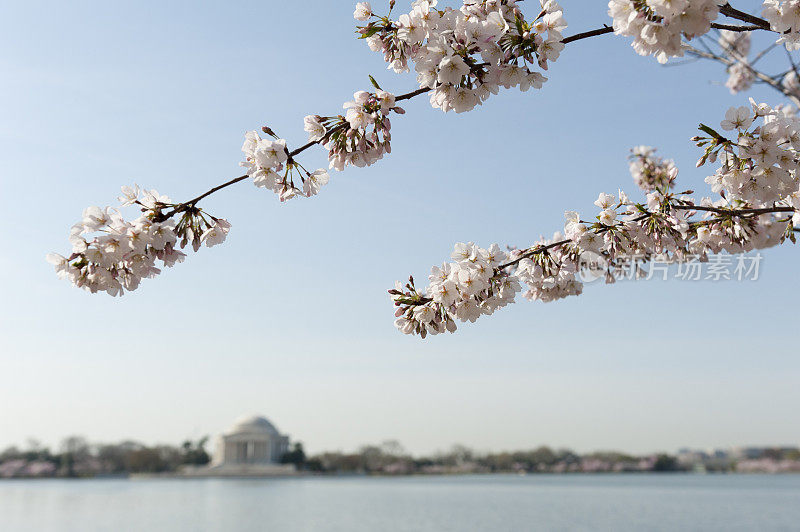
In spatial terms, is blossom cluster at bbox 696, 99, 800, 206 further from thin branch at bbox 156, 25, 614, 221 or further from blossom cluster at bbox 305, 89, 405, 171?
blossom cluster at bbox 305, 89, 405, 171

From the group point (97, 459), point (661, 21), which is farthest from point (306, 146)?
point (97, 459)

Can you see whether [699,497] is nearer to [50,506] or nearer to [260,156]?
[50,506]

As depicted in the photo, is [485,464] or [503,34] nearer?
[503,34]

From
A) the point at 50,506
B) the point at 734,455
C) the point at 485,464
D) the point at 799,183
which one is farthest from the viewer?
the point at 734,455

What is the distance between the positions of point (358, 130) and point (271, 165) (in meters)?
0.41

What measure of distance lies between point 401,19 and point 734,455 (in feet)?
420

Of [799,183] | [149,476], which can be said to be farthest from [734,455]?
[799,183]

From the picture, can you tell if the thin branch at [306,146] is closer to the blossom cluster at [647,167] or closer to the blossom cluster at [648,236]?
the blossom cluster at [648,236]

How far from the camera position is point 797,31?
105 inches

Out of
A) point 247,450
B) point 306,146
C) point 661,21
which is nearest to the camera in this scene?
point 661,21

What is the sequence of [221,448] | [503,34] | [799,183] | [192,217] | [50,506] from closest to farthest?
[503,34] < [192,217] < [799,183] < [50,506] < [221,448]

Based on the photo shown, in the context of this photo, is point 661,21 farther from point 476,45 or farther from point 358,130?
point 358,130

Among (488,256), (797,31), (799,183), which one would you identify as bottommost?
(488,256)

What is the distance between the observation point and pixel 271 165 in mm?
2852
